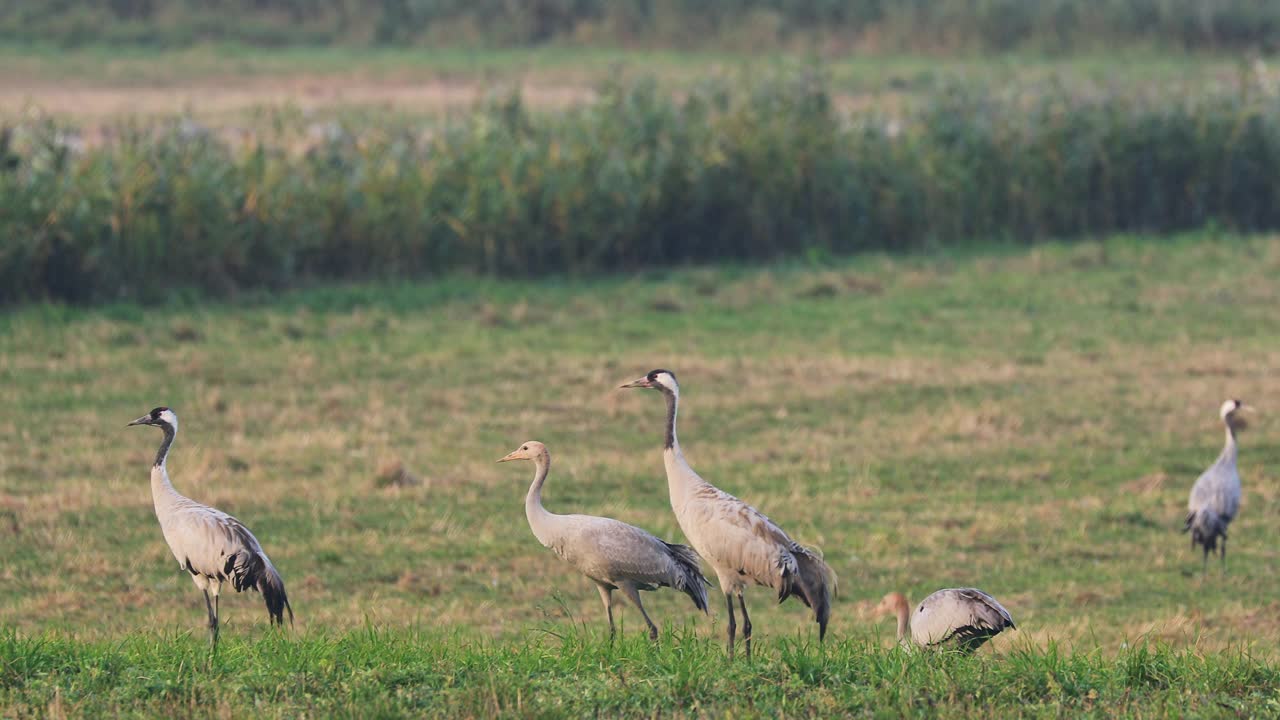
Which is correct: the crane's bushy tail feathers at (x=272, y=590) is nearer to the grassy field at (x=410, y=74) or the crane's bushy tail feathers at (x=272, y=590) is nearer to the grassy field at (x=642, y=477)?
the grassy field at (x=642, y=477)


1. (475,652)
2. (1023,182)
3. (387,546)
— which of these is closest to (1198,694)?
(475,652)

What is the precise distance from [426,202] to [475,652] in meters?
15.1

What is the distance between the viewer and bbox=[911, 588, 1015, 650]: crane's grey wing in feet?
26.6

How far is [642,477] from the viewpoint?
13883 mm

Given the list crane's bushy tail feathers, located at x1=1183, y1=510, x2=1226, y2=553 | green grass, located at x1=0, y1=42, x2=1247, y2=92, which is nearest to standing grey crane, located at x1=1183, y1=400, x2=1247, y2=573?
crane's bushy tail feathers, located at x1=1183, y1=510, x2=1226, y2=553

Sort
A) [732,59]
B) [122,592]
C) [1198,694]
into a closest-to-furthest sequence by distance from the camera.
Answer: [1198,694] < [122,592] < [732,59]

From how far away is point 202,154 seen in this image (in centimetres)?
2114

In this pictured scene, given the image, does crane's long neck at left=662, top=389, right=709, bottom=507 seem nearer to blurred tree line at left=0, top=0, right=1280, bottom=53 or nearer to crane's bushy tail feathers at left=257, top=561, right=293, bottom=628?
crane's bushy tail feathers at left=257, top=561, right=293, bottom=628

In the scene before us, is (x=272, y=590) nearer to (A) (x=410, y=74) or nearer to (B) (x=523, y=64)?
(A) (x=410, y=74)

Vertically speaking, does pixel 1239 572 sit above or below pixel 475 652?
below

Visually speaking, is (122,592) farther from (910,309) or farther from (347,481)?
(910,309)

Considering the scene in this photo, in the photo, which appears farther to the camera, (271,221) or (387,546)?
(271,221)

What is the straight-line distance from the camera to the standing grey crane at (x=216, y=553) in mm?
8703

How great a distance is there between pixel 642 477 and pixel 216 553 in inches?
216
